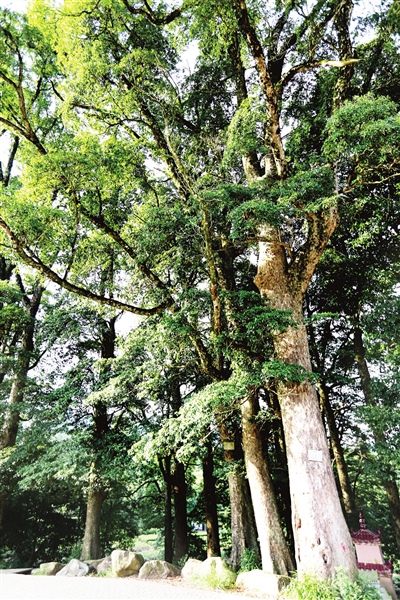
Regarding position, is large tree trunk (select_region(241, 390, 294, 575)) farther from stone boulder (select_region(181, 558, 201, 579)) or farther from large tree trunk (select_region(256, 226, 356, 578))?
stone boulder (select_region(181, 558, 201, 579))

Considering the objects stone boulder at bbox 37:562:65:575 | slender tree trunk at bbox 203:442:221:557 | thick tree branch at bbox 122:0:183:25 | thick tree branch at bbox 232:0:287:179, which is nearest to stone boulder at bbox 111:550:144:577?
stone boulder at bbox 37:562:65:575

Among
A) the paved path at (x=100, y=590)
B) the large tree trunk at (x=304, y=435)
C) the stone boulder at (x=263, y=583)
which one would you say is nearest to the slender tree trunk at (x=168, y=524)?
the paved path at (x=100, y=590)

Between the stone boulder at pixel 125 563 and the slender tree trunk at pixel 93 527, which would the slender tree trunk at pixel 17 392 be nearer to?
the slender tree trunk at pixel 93 527

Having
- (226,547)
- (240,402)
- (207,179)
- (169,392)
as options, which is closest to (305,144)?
(207,179)

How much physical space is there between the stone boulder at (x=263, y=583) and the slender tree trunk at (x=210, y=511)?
338 cm

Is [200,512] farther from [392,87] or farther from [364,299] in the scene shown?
[392,87]

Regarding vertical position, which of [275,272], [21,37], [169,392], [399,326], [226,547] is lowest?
[226,547]

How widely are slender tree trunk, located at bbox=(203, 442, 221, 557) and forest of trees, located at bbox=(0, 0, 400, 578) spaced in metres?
0.05

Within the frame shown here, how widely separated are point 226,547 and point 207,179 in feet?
43.6

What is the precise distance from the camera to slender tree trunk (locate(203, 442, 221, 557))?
28.5 feet

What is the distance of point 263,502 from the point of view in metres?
6.02

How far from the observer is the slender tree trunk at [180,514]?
9.77 metres

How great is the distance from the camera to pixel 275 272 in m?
6.68

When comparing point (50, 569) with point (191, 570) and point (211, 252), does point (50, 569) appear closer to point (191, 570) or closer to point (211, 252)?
point (191, 570)
